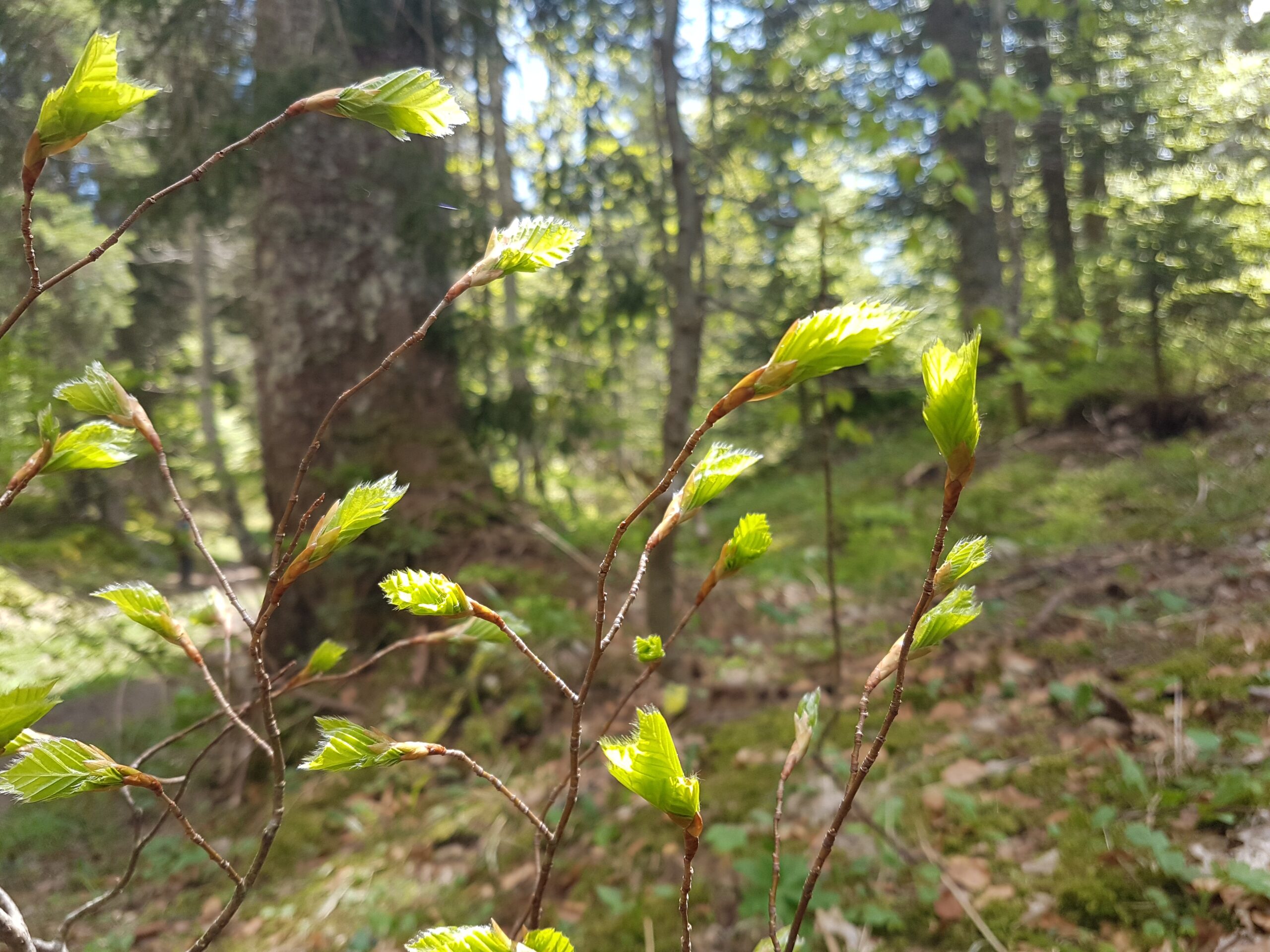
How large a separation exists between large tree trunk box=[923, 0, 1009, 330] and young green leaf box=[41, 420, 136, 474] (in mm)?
7352

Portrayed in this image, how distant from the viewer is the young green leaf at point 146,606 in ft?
2.67

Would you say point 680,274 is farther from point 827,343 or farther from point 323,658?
point 827,343

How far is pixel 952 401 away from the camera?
54cm

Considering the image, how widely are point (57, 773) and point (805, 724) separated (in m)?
0.77

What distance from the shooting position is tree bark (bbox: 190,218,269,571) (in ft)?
19.9

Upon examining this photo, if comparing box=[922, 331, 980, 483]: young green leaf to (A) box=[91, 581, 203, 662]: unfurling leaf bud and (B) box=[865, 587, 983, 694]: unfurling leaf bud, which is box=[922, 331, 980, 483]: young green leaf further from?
(A) box=[91, 581, 203, 662]: unfurling leaf bud

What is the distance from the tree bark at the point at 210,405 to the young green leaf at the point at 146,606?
552cm

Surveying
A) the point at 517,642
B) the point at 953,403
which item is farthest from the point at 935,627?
the point at 517,642

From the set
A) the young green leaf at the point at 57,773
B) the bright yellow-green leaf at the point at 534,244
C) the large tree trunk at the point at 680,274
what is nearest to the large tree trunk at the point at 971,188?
the large tree trunk at the point at 680,274

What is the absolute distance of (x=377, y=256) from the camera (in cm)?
454

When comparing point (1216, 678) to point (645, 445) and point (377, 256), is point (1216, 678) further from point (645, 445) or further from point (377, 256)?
point (645, 445)

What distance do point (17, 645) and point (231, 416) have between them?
46.2 ft

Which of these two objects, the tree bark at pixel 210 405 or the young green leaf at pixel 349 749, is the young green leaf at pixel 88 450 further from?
the tree bark at pixel 210 405

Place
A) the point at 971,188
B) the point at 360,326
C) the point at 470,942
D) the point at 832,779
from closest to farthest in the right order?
the point at 470,942 < the point at 832,779 < the point at 360,326 < the point at 971,188
